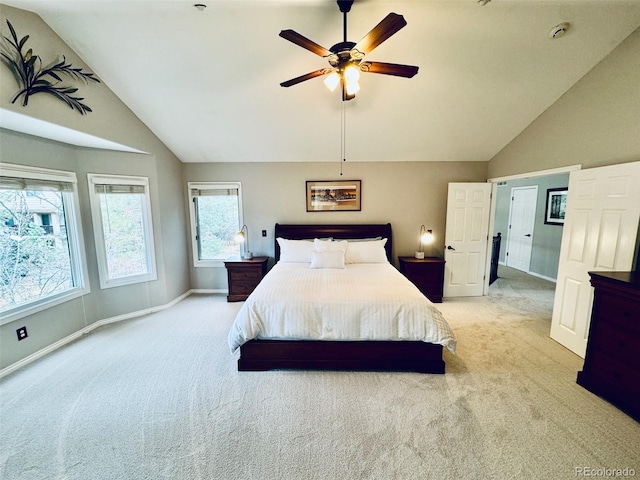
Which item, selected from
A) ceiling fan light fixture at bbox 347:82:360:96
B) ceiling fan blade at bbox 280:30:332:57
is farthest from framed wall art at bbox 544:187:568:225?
ceiling fan blade at bbox 280:30:332:57

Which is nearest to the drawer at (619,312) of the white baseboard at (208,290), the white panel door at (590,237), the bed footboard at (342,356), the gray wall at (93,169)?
the white panel door at (590,237)

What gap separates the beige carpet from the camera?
161cm

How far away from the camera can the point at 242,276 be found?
431cm

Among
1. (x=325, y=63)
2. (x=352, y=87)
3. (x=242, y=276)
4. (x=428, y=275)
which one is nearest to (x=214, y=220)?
(x=242, y=276)

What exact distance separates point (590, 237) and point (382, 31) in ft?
9.30

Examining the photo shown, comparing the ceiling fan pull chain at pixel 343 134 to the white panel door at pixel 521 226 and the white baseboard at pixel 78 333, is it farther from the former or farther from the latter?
the white panel door at pixel 521 226

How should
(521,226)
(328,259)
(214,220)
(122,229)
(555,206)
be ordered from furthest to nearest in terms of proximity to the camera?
(521,226), (555,206), (214,220), (328,259), (122,229)

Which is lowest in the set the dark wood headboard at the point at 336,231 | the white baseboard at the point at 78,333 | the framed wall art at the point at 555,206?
the white baseboard at the point at 78,333

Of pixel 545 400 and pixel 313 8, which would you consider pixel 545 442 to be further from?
pixel 313 8

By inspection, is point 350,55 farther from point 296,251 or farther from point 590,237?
point 590,237

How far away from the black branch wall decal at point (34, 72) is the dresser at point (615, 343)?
4989mm

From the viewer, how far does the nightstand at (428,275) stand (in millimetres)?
4227

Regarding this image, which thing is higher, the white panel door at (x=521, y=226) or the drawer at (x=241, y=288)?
the white panel door at (x=521, y=226)

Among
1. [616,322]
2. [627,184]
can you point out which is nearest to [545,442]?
[616,322]
